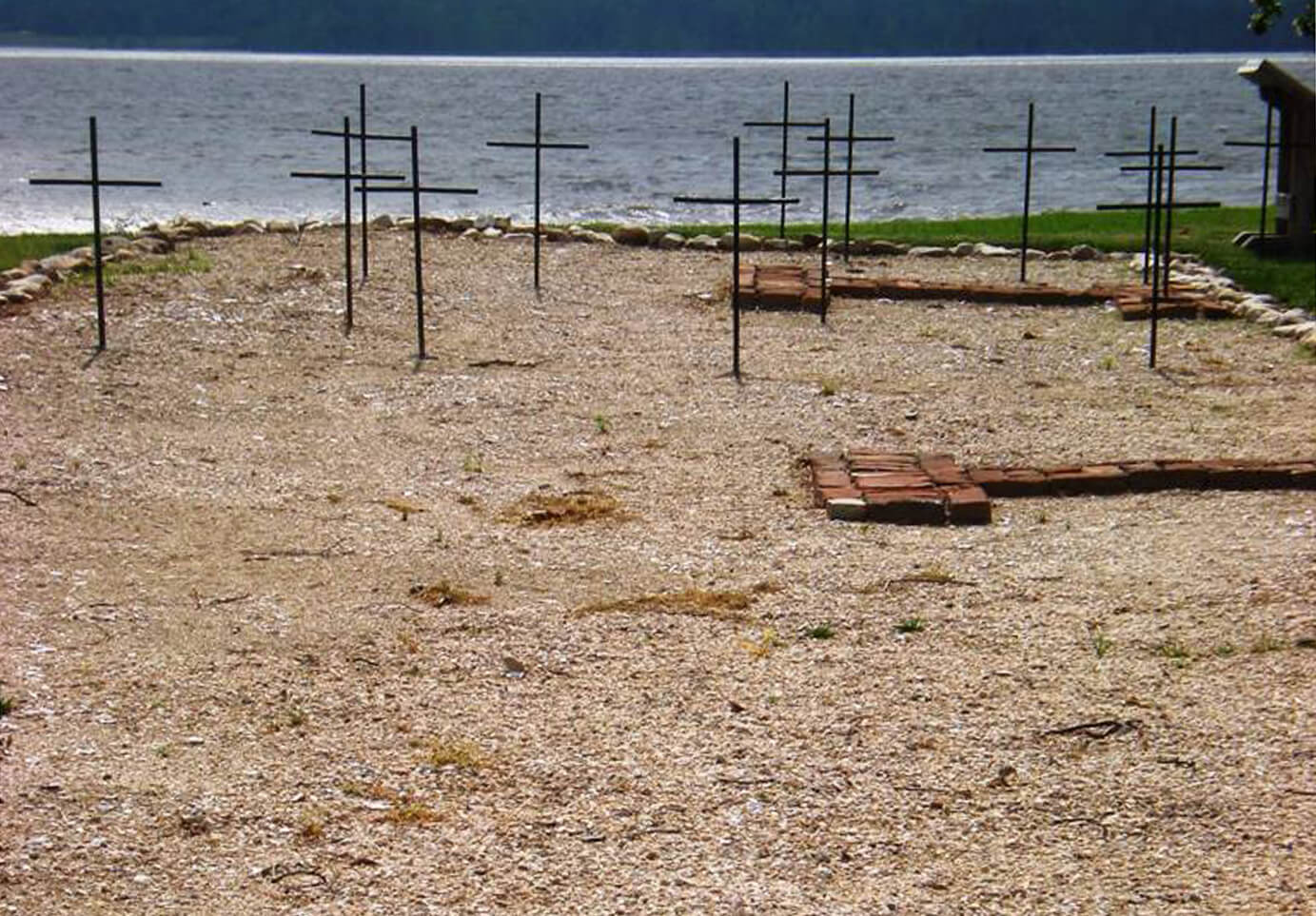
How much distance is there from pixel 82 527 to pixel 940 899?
19.6ft

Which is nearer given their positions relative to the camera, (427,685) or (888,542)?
(427,685)

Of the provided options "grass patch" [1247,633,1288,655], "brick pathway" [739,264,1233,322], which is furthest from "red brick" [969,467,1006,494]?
"brick pathway" [739,264,1233,322]

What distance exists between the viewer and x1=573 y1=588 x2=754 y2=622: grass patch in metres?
9.76

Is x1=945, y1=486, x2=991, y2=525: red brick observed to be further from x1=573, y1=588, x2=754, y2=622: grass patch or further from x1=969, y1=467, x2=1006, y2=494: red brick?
x1=573, y1=588, x2=754, y2=622: grass patch

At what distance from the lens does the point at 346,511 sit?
11555 mm

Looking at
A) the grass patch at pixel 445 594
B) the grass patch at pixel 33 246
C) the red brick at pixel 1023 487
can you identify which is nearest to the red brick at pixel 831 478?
the red brick at pixel 1023 487

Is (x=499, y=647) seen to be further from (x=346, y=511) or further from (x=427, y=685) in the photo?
(x=346, y=511)

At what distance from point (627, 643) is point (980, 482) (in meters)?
3.41

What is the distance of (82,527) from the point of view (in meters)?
11.0

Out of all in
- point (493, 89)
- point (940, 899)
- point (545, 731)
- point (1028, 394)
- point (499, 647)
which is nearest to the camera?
point (940, 899)

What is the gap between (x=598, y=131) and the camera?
66062mm

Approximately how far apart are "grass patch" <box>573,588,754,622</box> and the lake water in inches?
582

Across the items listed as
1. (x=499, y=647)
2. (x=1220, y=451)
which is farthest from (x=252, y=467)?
(x=1220, y=451)

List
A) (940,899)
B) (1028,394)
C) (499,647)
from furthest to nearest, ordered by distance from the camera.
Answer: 1. (1028,394)
2. (499,647)
3. (940,899)
